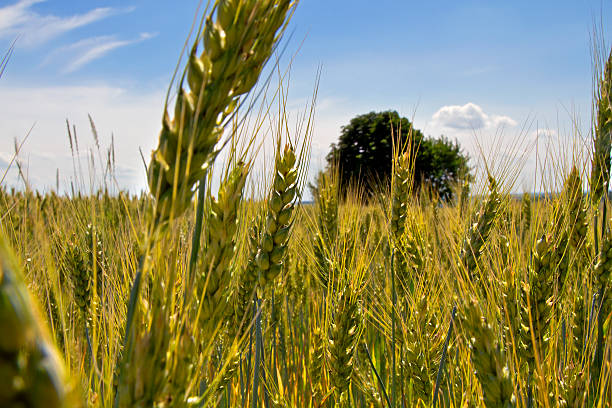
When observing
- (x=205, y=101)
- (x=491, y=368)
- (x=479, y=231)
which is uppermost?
(x=205, y=101)

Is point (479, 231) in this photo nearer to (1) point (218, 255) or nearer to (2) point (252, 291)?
(2) point (252, 291)

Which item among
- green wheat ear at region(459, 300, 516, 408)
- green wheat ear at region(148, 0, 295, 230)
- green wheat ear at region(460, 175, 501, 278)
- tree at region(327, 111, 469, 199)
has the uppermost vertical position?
tree at region(327, 111, 469, 199)

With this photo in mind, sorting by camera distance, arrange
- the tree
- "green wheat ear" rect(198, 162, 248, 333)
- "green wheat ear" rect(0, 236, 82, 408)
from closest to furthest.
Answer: "green wheat ear" rect(0, 236, 82, 408) → "green wheat ear" rect(198, 162, 248, 333) → the tree

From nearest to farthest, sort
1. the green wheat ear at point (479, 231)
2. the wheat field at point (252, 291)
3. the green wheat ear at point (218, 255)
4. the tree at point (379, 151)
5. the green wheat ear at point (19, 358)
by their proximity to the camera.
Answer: the green wheat ear at point (19, 358) → the wheat field at point (252, 291) → the green wheat ear at point (218, 255) → the green wheat ear at point (479, 231) → the tree at point (379, 151)

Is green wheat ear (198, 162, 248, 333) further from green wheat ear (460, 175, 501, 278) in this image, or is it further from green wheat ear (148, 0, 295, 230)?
green wheat ear (460, 175, 501, 278)

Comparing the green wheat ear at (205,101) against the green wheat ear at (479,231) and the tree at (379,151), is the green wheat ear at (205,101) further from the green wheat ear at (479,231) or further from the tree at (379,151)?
the tree at (379,151)

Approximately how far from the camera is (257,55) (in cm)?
81

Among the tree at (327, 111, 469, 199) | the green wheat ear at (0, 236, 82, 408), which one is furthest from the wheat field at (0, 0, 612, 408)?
the tree at (327, 111, 469, 199)

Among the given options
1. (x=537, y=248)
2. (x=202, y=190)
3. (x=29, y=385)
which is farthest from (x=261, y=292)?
(x=537, y=248)

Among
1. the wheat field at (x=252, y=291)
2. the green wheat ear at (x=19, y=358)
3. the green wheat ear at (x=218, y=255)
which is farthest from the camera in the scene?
the green wheat ear at (x=218, y=255)

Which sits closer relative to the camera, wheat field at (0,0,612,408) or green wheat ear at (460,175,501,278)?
wheat field at (0,0,612,408)

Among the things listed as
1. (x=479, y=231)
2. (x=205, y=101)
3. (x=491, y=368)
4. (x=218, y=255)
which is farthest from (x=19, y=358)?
(x=479, y=231)

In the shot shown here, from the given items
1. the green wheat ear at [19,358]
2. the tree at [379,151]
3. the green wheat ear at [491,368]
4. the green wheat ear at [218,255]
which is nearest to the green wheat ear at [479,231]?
the green wheat ear at [491,368]

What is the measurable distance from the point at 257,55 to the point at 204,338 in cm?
70
